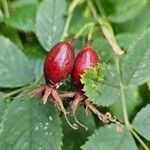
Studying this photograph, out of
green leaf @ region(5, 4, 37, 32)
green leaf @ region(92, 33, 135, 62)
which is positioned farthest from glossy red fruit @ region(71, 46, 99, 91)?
green leaf @ region(5, 4, 37, 32)

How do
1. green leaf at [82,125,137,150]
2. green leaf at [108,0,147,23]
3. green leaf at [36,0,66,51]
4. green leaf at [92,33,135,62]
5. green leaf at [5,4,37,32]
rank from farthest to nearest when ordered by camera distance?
green leaf at [108,0,147,23], green leaf at [5,4,37,32], green leaf at [36,0,66,51], green leaf at [92,33,135,62], green leaf at [82,125,137,150]

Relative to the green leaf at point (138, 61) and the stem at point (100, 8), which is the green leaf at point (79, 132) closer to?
the green leaf at point (138, 61)

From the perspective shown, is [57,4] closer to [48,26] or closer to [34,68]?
[48,26]

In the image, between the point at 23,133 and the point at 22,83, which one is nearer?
the point at 23,133

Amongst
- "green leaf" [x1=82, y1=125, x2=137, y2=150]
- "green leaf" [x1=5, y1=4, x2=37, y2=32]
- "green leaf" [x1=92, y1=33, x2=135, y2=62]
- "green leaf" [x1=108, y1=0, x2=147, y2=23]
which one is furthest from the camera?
"green leaf" [x1=108, y1=0, x2=147, y2=23]

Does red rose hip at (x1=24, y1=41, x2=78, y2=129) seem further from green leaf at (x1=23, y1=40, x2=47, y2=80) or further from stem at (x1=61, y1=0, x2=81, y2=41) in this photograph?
stem at (x1=61, y1=0, x2=81, y2=41)

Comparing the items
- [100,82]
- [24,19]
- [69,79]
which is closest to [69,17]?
[24,19]

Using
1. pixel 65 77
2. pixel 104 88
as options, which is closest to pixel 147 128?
pixel 104 88

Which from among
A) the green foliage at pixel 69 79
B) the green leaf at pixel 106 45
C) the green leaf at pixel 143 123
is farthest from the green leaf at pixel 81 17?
the green leaf at pixel 143 123
